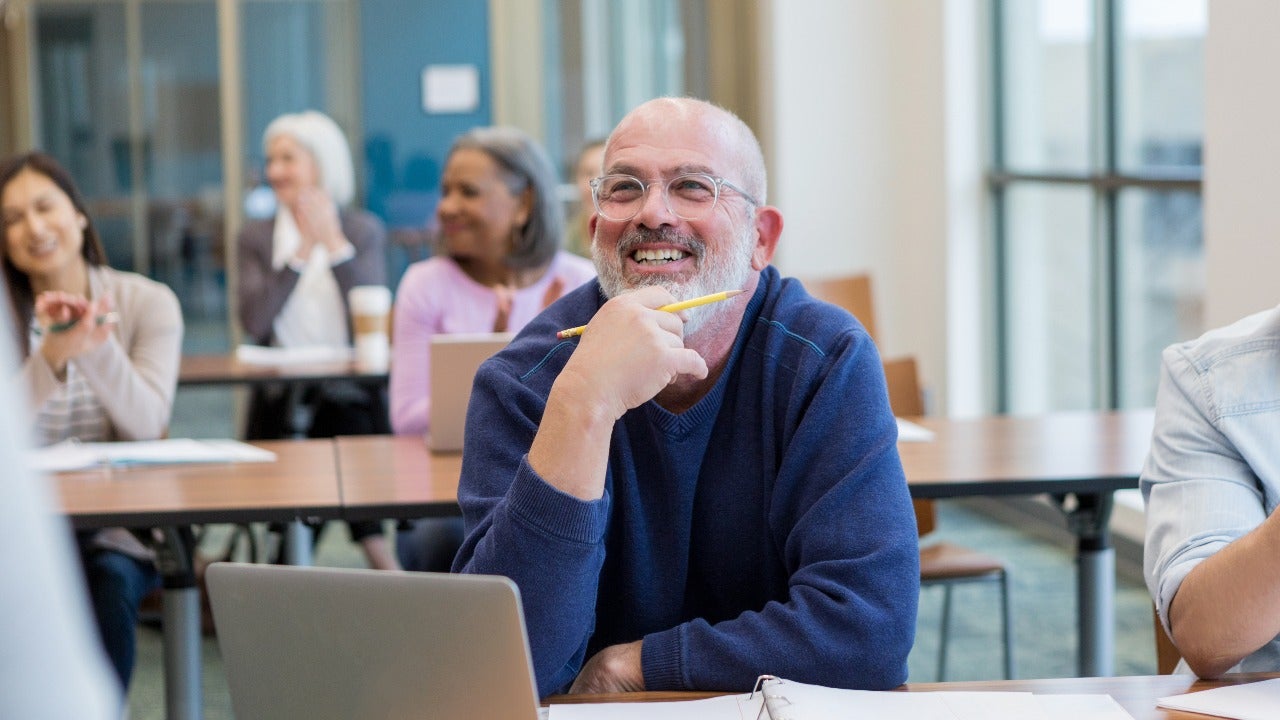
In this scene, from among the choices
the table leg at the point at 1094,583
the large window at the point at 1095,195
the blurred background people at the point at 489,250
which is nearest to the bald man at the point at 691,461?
the table leg at the point at 1094,583

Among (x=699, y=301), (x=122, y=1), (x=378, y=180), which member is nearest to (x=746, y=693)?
(x=699, y=301)

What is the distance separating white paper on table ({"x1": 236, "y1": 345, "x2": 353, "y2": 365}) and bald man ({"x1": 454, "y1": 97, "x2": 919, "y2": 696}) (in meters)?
2.96

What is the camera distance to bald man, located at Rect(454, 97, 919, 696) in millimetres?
1460

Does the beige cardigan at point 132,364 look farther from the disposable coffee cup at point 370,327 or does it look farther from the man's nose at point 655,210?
the man's nose at point 655,210

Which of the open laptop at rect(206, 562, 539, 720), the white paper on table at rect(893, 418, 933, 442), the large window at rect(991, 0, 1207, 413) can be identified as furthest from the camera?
the large window at rect(991, 0, 1207, 413)

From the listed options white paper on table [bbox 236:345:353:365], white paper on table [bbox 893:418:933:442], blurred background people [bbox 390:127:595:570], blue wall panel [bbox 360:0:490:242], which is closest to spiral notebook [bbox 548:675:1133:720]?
white paper on table [bbox 893:418:933:442]

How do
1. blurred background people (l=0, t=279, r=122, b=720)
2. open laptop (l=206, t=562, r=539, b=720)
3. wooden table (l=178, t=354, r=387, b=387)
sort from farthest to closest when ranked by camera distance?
wooden table (l=178, t=354, r=387, b=387), open laptop (l=206, t=562, r=539, b=720), blurred background people (l=0, t=279, r=122, b=720)

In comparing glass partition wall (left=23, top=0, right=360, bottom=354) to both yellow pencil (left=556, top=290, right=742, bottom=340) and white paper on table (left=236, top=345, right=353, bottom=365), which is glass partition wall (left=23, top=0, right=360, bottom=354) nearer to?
white paper on table (left=236, top=345, right=353, bottom=365)

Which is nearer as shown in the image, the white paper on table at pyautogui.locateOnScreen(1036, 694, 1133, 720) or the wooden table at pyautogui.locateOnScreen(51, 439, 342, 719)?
the white paper on table at pyautogui.locateOnScreen(1036, 694, 1133, 720)

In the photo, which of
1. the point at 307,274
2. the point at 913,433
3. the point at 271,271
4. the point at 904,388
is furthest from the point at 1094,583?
the point at 271,271

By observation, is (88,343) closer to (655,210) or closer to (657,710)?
(655,210)

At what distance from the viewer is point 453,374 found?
277cm

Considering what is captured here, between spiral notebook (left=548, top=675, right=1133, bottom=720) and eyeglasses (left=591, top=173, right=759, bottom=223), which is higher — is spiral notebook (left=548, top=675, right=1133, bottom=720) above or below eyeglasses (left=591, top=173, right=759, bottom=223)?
below

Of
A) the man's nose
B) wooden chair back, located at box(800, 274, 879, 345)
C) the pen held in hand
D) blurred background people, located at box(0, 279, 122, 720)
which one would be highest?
the man's nose
